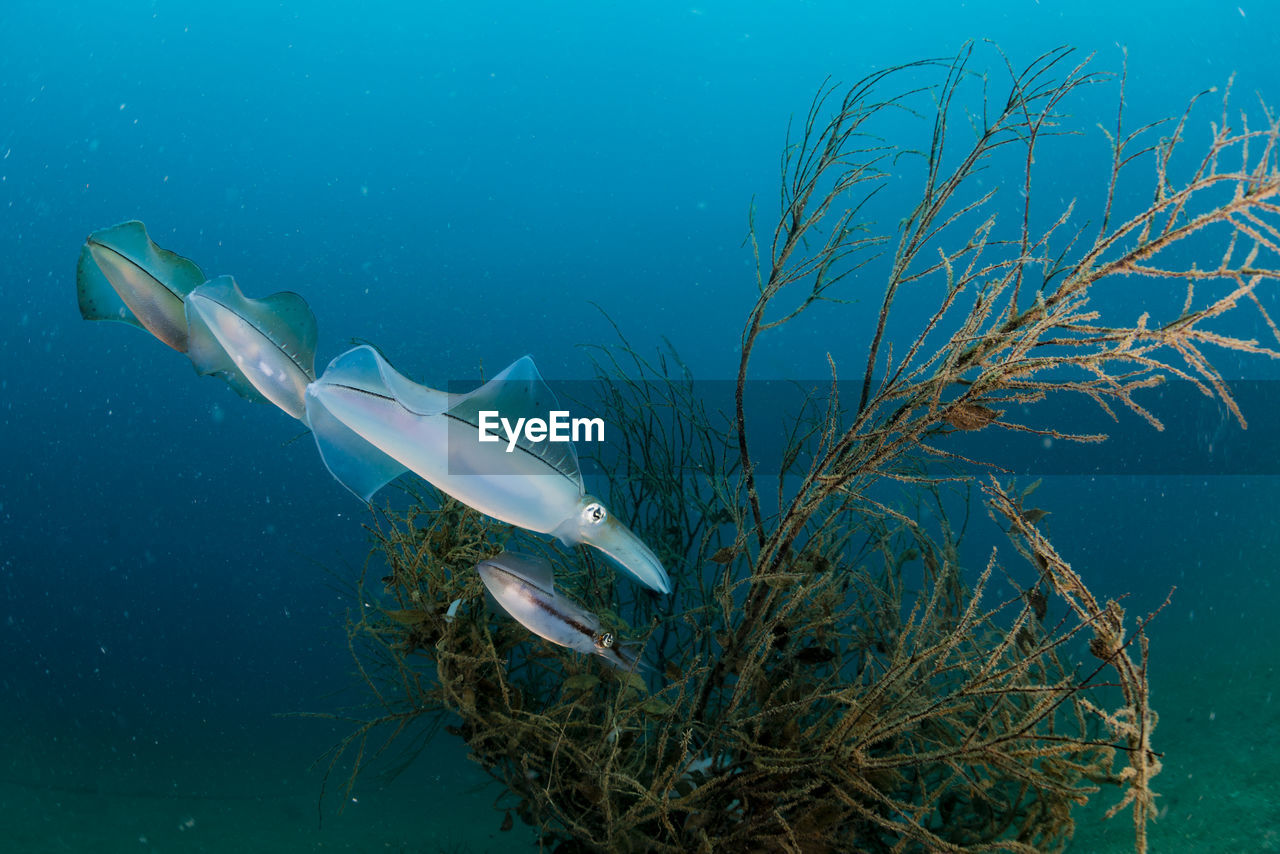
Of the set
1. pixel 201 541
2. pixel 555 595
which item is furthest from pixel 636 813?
pixel 201 541

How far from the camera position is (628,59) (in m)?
27.4

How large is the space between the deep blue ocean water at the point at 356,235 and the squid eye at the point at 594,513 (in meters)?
15.6

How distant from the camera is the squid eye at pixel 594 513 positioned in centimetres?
101

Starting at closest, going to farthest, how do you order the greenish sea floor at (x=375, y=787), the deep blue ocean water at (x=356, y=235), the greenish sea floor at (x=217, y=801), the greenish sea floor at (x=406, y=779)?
1. the greenish sea floor at (x=375, y=787)
2. the greenish sea floor at (x=406, y=779)
3. the greenish sea floor at (x=217, y=801)
4. the deep blue ocean water at (x=356, y=235)

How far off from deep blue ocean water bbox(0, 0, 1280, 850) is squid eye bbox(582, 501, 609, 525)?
51.2ft

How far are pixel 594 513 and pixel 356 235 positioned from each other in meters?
28.4

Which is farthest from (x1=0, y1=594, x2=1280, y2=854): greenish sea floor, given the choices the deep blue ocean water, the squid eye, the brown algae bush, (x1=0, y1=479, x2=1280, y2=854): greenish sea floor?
the squid eye

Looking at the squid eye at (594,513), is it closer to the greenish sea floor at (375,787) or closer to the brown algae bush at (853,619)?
the brown algae bush at (853,619)

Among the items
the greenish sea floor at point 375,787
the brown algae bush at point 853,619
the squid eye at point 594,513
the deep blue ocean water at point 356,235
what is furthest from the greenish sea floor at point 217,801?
the squid eye at point 594,513

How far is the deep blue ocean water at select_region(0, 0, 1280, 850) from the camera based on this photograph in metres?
18.5

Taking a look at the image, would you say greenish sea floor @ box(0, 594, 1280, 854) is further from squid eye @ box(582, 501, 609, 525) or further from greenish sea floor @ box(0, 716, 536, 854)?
squid eye @ box(582, 501, 609, 525)

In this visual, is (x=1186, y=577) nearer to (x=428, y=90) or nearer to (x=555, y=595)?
(x=555, y=595)

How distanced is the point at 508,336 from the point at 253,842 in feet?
66.9

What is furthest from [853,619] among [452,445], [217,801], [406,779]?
[406,779]
